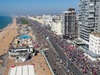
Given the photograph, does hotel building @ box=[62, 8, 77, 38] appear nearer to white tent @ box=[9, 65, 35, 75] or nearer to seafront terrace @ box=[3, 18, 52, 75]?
seafront terrace @ box=[3, 18, 52, 75]

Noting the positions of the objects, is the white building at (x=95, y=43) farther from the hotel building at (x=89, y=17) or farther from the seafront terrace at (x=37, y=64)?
the seafront terrace at (x=37, y=64)

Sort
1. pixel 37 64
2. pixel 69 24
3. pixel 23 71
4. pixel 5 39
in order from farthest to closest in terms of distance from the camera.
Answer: pixel 5 39 < pixel 69 24 < pixel 37 64 < pixel 23 71

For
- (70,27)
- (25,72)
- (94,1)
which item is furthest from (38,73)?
(70,27)

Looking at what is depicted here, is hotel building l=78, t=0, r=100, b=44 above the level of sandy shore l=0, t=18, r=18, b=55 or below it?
above

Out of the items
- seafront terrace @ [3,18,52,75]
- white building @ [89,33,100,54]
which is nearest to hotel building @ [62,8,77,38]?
seafront terrace @ [3,18,52,75]

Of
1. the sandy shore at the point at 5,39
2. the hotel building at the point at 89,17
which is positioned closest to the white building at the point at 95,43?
the hotel building at the point at 89,17

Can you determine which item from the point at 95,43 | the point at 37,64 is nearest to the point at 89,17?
the point at 95,43

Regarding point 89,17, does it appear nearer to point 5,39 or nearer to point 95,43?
point 95,43

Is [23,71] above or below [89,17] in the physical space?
below

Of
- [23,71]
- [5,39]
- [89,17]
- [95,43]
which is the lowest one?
[5,39]

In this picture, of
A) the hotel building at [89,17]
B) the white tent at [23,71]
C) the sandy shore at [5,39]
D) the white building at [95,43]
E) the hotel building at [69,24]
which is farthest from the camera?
the hotel building at [69,24]

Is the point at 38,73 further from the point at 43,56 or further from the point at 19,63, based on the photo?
the point at 43,56
